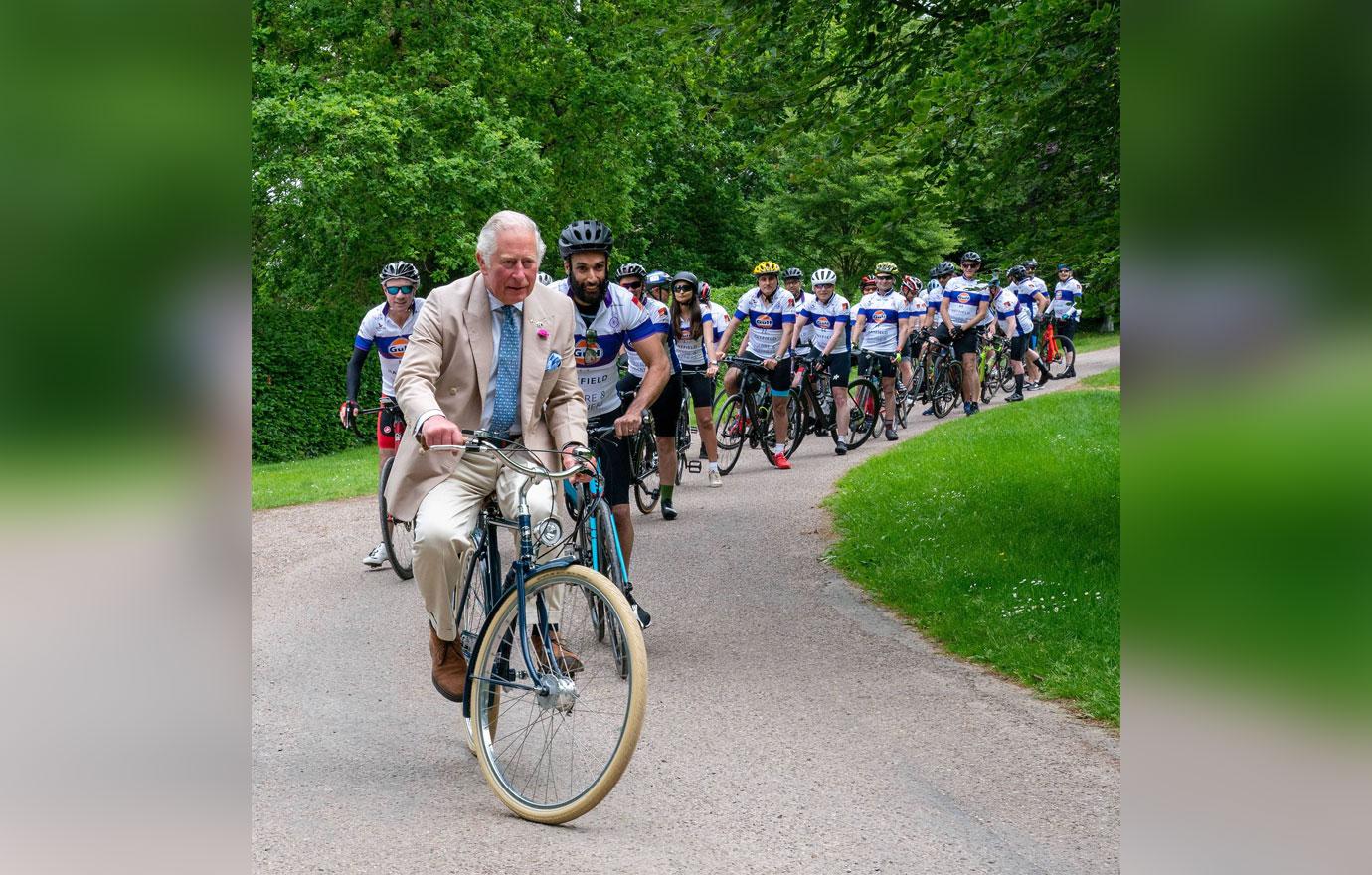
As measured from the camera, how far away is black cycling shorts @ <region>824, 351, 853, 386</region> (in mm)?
16969

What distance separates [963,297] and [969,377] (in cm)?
160

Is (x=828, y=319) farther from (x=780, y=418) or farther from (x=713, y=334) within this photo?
(x=713, y=334)

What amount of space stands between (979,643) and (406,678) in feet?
10.2

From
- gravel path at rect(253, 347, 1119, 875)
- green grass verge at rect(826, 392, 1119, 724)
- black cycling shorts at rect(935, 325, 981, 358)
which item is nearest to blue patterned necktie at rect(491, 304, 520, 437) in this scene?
gravel path at rect(253, 347, 1119, 875)

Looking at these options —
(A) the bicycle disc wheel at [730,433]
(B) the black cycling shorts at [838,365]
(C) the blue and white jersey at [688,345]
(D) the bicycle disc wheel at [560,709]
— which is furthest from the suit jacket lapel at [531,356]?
(B) the black cycling shorts at [838,365]

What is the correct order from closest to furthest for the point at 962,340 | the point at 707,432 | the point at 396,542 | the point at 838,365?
the point at 396,542
the point at 707,432
the point at 838,365
the point at 962,340

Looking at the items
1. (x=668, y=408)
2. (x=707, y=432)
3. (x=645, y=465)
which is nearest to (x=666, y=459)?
(x=645, y=465)

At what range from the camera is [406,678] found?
7.12 metres

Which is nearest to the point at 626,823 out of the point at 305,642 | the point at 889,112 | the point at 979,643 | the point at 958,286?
the point at 979,643

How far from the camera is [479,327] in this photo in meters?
5.34

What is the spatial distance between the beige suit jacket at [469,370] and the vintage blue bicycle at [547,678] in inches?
11.5

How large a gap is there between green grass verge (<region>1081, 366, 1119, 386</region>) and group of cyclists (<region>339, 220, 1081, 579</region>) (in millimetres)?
962

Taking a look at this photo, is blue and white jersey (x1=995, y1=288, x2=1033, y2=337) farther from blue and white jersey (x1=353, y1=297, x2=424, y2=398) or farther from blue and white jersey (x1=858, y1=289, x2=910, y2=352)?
blue and white jersey (x1=353, y1=297, x2=424, y2=398)
